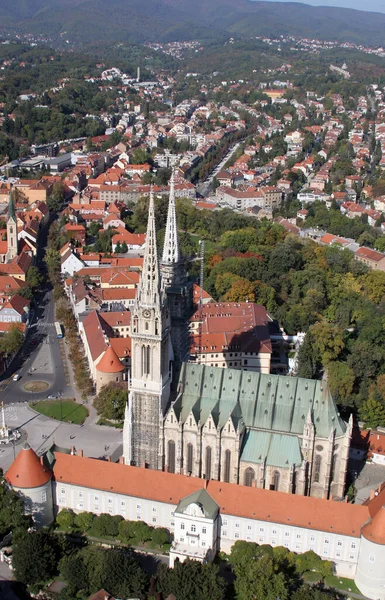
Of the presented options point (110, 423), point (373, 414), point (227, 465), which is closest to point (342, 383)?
point (373, 414)

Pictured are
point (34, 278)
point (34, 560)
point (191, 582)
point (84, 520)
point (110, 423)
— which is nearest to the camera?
point (191, 582)

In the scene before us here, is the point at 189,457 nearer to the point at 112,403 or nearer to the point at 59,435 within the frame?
the point at 112,403

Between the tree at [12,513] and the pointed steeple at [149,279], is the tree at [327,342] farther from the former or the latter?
the tree at [12,513]

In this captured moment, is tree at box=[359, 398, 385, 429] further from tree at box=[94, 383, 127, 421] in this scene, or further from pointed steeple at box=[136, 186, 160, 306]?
pointed steeple at box=[136, 186, 160, 306]

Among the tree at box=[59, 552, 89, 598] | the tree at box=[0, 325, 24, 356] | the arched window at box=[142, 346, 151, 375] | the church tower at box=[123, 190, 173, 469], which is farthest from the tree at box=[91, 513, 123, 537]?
the tree at box=[0, 325, 24, 356]

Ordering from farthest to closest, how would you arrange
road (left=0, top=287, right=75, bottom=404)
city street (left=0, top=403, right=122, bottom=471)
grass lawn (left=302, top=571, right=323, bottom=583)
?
1. road (left=0, top=287, right=75, bottom=404)
2. city street (left=0, top=403, right=122, bottom=471)
3. grass lawn (left=302, top=571, right=323, bottom=583)

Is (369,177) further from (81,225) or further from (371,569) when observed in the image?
(371,569)
